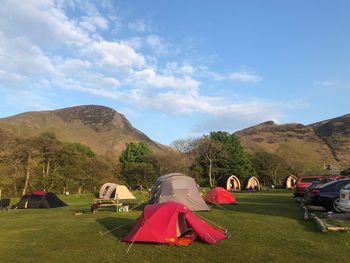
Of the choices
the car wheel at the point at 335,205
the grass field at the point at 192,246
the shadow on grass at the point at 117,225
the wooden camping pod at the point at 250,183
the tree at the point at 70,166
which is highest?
the tree at the point at 70,166

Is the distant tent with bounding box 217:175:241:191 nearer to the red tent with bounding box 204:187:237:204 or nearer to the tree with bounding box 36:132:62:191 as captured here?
the tree with bounding box 36:132:62:191

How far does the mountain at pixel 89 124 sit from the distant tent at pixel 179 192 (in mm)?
113919

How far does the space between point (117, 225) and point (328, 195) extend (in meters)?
9.64

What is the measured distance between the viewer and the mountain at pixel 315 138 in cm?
13112

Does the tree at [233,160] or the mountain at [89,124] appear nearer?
the tree at [233,160]

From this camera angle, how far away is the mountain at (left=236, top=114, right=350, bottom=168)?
131 meters

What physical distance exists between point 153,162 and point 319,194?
46.5 metres

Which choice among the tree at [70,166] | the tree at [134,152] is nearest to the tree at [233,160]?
the tree at [134,152]

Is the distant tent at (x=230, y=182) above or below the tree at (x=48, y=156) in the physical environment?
below

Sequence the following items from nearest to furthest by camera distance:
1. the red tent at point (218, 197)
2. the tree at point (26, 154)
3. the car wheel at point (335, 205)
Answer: the car wheel at point (335, 205), the red tent at point (218, 197), the tree at point (26, 154)

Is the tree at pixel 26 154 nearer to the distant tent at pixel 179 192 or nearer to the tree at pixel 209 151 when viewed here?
the tree at pixel 209 151

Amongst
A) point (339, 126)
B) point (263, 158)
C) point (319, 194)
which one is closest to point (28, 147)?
point (319, 194)

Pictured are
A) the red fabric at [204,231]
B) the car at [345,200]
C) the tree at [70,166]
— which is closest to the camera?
the red fabric at [204,231]

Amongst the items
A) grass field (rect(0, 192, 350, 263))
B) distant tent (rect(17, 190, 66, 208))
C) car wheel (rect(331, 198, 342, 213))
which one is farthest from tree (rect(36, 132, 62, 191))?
car wheel (rect(331, 198, 342, 213))
